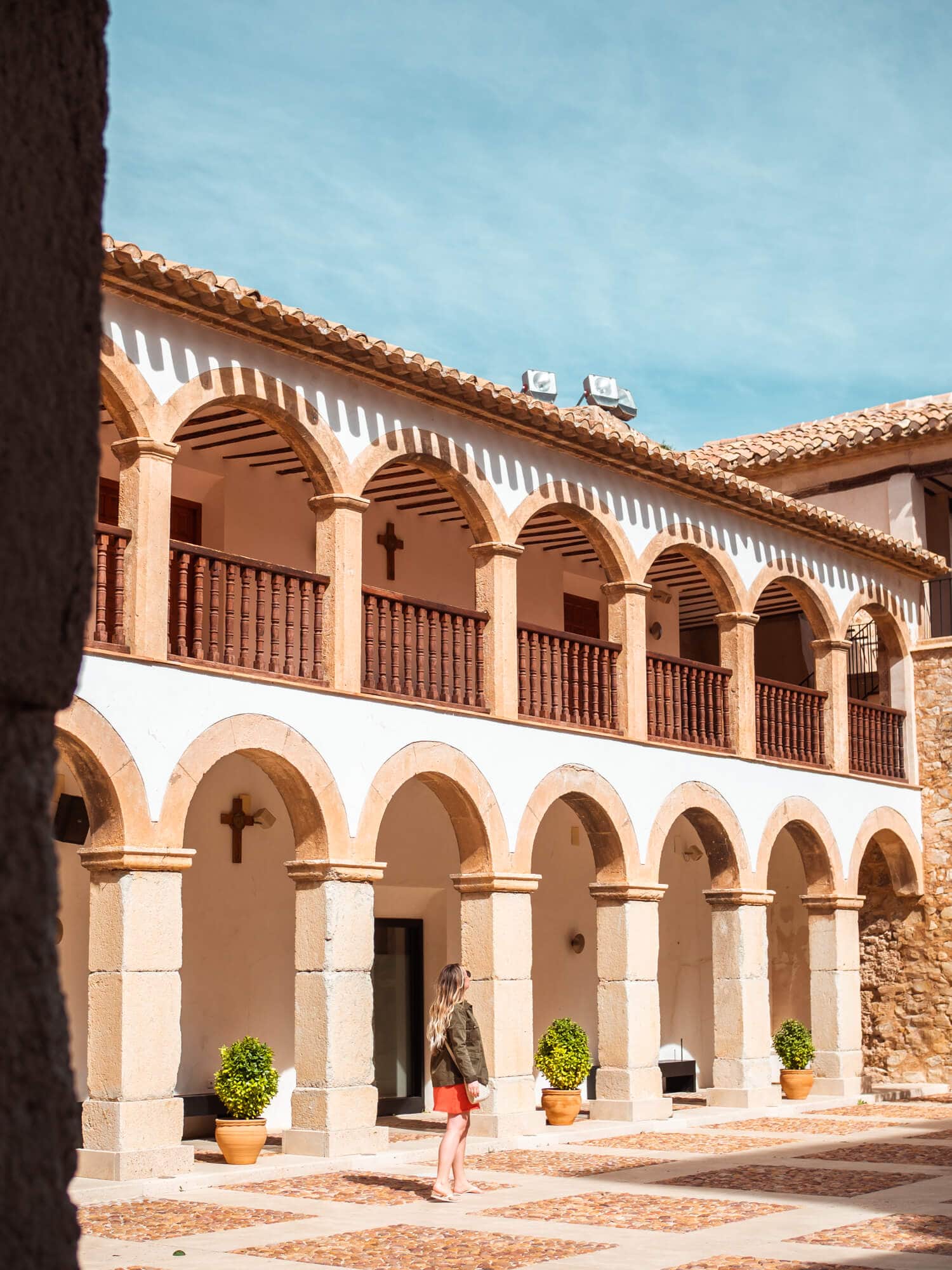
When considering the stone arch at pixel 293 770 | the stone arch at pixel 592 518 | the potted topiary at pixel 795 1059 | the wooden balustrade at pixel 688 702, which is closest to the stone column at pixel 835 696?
the wooden balustrade at pixel 688 702

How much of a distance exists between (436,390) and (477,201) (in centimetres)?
407

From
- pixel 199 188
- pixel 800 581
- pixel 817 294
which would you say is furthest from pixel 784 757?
pixel 199 188

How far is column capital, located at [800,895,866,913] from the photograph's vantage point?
18.2m

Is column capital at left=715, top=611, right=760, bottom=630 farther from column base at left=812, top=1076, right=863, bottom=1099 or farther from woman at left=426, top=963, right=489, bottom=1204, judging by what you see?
woman at left=426, top=963, right=489, bottom=1204

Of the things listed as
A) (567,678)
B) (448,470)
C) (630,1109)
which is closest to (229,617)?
(448,470)

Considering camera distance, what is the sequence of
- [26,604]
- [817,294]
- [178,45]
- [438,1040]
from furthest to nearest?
[817,294]
[438,1040]
[178,45]
[26,604]

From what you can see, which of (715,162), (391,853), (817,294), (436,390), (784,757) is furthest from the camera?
(817,294)

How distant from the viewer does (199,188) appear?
14.0 meters

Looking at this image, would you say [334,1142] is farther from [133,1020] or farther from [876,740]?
[876,740]

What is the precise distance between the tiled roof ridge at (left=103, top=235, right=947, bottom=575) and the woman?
4930 mm

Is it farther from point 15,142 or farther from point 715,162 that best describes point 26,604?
point 715,162

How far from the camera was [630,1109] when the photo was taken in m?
14.8

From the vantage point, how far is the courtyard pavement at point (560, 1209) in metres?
8.19

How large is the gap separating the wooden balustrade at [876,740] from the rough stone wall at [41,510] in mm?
18009
